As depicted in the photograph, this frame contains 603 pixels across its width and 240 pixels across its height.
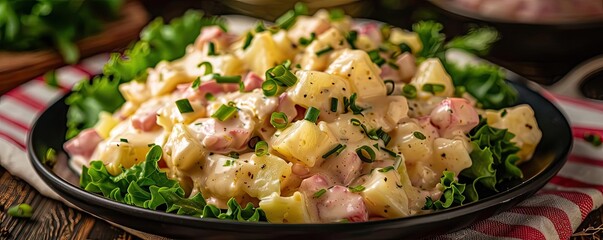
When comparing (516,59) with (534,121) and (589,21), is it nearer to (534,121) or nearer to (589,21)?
(589,21)

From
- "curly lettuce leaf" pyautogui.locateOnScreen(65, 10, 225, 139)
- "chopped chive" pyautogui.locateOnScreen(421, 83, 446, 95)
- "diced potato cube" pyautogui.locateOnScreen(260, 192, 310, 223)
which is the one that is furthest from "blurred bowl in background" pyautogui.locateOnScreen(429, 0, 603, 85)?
"diced potato cube" pyautogui.locateOnScreen(260, 192, 310, 223)

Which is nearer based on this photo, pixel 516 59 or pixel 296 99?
pixel 296 99

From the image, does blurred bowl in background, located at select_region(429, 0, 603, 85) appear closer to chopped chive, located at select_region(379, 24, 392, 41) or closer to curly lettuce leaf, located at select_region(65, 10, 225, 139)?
chopped chive, located at select_region(379, 24, 392, 41)

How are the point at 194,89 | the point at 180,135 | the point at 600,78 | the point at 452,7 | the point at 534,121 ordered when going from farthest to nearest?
the point at 452,7 < the point at 600,78 < the point at 534,121 < the point at 194,89 < the point at 180,135

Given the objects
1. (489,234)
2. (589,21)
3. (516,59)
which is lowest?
(516,59)

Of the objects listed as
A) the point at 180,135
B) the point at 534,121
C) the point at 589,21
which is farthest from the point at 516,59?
the point at 180,135

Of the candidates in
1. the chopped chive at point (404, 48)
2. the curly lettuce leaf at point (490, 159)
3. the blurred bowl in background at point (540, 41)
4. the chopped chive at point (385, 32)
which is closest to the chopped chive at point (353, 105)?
the curly lettuce leaf at point (490, 159)
